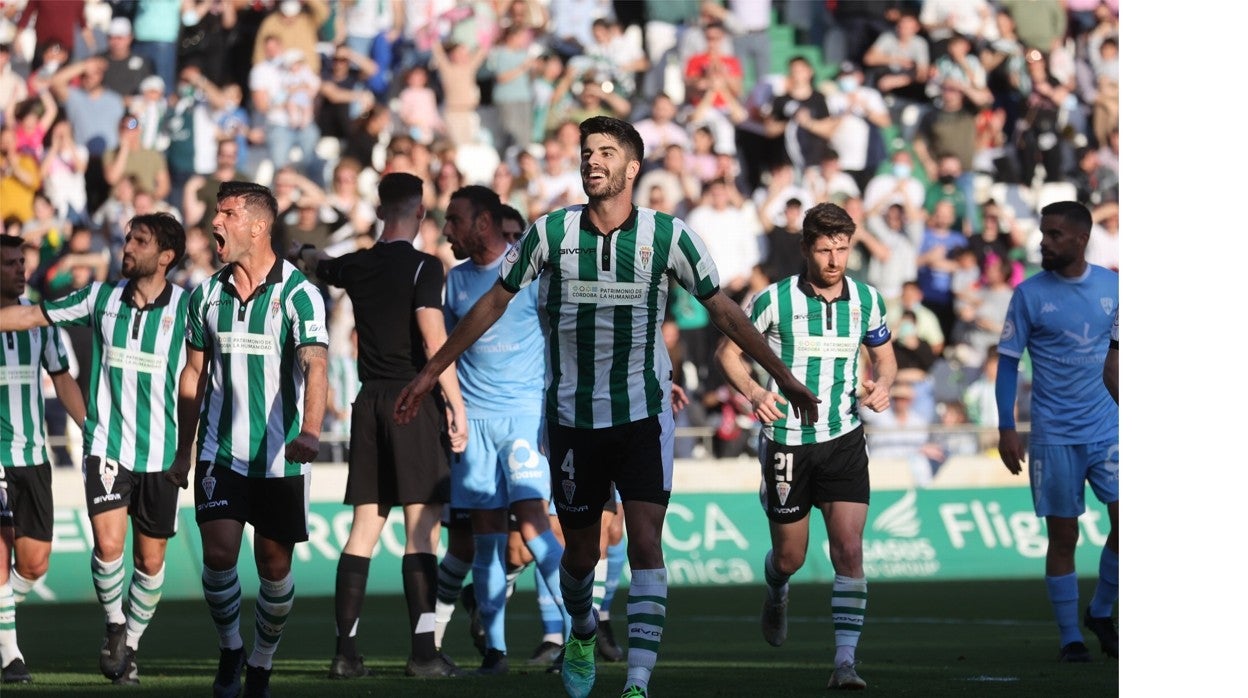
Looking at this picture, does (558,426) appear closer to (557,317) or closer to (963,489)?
(557,317)

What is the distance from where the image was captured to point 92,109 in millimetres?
20766

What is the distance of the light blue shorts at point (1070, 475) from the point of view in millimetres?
10719

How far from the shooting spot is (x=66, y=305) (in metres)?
10.0

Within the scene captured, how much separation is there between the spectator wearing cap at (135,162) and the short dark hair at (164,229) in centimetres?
1065

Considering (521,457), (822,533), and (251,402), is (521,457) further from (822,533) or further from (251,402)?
(822,533)

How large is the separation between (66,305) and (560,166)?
430 inches

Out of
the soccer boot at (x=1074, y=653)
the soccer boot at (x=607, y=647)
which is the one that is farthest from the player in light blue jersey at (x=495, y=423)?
the soccer boot at (x=1074, y=653)

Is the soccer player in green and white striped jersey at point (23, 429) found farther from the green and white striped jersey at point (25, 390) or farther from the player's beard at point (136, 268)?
the player's beard at point (136, 268)

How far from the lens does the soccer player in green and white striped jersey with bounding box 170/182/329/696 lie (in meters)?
8.28

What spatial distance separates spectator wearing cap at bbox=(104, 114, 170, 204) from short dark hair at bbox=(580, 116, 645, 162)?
13431mm

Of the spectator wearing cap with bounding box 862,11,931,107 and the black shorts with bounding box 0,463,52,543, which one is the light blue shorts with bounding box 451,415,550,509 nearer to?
the black shorts with bounding box 0,463,52,543

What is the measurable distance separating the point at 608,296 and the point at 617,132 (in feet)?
2.30

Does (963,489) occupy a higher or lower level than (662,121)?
lower
